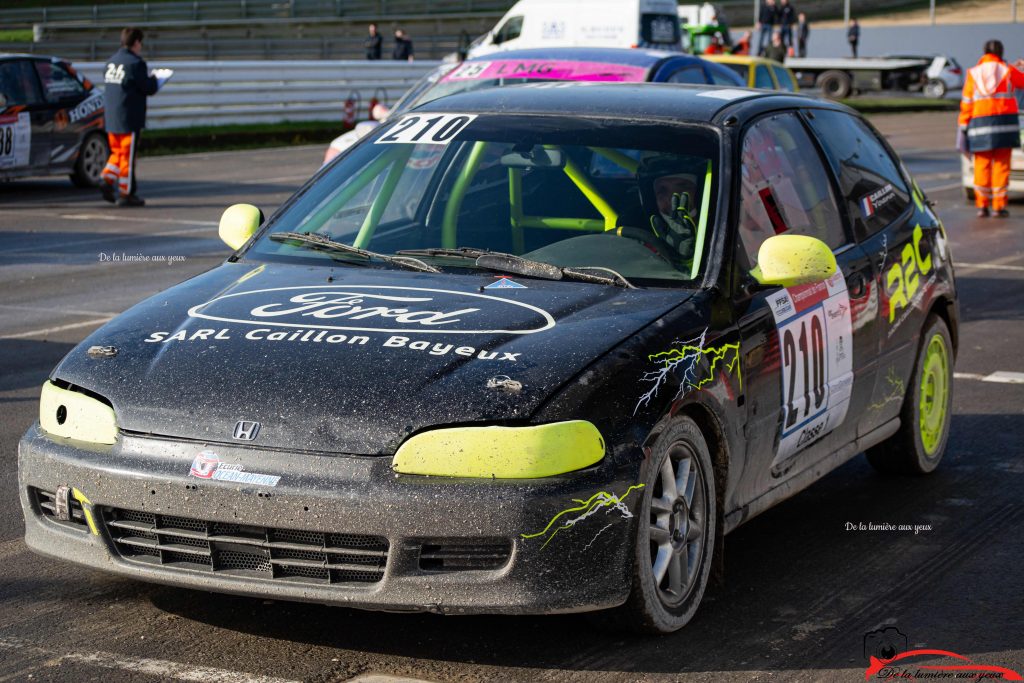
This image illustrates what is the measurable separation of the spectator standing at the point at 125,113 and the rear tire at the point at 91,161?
124 cm

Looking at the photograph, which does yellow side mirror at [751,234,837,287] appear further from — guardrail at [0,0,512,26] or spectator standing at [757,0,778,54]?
guardrail at [0,0,512,26]

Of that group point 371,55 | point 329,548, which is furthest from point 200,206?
point 371,55

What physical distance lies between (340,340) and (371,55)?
4065cm

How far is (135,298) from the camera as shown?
11.3 meters

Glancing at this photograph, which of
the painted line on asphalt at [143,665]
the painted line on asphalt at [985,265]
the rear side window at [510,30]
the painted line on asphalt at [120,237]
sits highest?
the painted line on asphalt at [143,665]

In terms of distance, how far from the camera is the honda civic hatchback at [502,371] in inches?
164

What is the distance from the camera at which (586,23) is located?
74.5 feet

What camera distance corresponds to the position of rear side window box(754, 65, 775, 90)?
2136 centimetres

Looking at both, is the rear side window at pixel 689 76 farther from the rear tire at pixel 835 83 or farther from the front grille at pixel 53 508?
the rear tire at pixel 835 83

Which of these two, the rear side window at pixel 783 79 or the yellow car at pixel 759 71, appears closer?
the yellow car at pixel 759 71

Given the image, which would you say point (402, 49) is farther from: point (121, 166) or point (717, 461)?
point (717, 461)

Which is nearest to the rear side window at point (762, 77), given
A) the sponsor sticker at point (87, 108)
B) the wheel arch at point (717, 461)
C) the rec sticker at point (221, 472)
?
the sponsor sticker at point (87, 108)

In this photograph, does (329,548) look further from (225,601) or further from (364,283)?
(364,283)

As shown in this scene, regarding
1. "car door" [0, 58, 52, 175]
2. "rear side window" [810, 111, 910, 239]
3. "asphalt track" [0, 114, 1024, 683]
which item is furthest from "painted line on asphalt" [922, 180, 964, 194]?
"rear side window" [810, 111, 910, 239]
